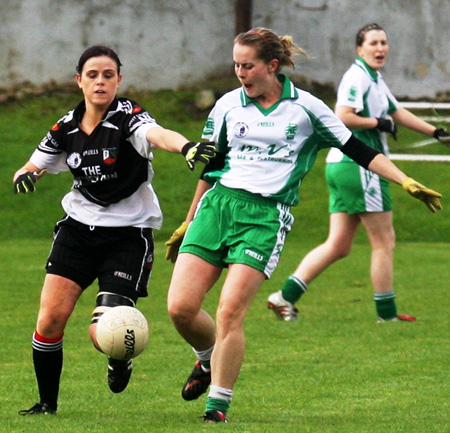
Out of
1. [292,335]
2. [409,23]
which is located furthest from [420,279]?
[409,23]

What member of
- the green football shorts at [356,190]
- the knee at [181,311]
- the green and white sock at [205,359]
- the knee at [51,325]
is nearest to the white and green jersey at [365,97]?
the green football shorts at [356,190]

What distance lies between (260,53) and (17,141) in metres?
13.1

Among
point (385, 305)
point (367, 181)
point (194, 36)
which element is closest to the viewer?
point (367, 181)

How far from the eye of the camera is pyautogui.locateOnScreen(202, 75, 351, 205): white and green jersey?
5.98 meters

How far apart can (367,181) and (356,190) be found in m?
0.11

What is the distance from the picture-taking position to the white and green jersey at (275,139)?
19.6 feet

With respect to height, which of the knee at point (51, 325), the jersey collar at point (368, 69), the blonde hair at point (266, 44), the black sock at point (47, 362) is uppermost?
the blonde hair at point (266, 44)

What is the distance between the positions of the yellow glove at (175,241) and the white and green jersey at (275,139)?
377 millimetres

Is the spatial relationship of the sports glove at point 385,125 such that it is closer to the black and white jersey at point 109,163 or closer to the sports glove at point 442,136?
the sports glove at point 442,136

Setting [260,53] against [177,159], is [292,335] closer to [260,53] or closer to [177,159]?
[260,53]

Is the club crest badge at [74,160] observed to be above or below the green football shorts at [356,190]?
above

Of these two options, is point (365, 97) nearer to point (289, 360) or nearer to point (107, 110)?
point (289, 360)

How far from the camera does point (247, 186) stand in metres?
5.95

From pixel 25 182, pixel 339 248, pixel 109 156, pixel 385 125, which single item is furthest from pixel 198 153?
pixel 339 248
